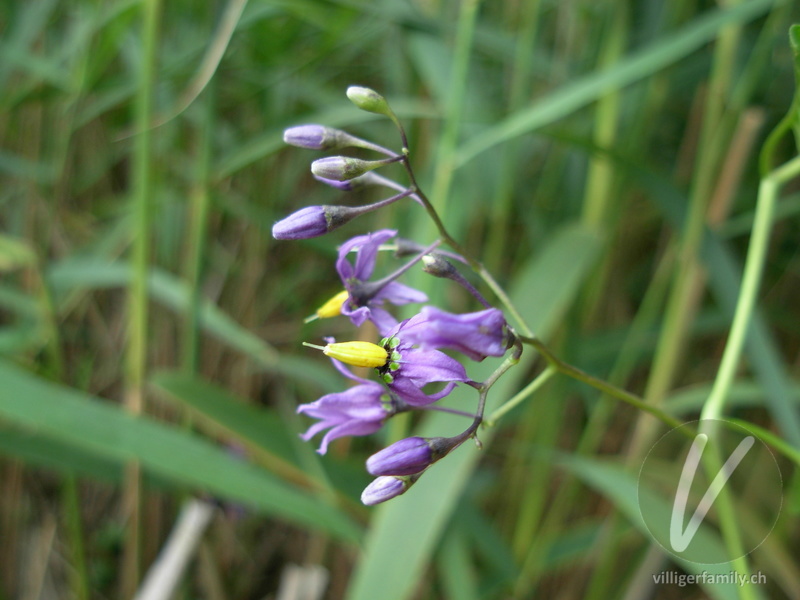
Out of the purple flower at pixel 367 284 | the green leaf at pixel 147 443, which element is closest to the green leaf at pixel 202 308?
the green leaf at pixel 147 443

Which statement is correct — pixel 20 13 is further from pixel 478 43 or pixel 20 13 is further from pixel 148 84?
pixel 478 43

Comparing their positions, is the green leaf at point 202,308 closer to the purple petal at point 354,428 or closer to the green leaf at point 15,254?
the green leaf at point 15,254

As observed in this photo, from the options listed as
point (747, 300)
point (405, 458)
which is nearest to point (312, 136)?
point (405, 458)

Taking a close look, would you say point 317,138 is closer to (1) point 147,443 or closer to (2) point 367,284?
(2) point 367,284

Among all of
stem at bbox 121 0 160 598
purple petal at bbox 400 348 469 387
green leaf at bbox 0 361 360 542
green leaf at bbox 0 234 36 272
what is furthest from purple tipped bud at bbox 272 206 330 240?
green leaf at bbox 0 234 36 272

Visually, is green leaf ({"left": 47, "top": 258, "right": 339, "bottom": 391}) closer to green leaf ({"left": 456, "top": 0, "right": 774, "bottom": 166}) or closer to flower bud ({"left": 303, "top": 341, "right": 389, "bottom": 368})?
green leaf ({"left": 456, "top": 0, "right": 774, "bottom": 166})

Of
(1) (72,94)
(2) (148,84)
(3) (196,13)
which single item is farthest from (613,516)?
(3) (196,13)
